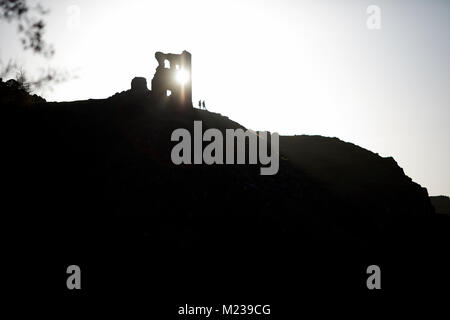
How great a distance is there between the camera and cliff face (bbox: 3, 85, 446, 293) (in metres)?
16.8

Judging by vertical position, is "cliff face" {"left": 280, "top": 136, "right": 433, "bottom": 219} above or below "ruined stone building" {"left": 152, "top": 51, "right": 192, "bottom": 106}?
below

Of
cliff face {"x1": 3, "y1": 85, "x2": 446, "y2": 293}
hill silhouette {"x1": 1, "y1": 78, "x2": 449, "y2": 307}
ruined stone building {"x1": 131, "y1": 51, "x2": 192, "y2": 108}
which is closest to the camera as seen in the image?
hill silhouette {"x1": 1, "y1": 78, "x2": 449, "y2": 307}

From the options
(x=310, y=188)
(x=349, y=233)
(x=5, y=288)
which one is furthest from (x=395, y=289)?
(x=5, y=288)

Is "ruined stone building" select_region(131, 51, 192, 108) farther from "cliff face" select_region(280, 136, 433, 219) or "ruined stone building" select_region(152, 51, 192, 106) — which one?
"cliff face" select_region(280, 136, 433, 219)

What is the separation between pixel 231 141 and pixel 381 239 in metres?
12.3

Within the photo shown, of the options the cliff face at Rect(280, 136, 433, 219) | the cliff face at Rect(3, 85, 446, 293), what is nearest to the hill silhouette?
the cliff face at Rect(3, 85, 446, 293)

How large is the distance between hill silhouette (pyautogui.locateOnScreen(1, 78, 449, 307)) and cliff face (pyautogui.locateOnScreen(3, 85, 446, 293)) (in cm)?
7

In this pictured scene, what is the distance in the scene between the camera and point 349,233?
23.1 metres

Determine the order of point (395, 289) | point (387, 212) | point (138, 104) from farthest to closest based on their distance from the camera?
point (387, 212), point (138, 104), point (395, 289)

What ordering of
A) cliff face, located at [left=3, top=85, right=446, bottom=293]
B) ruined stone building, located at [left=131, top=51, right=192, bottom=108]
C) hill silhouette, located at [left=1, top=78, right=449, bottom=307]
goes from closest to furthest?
1. hill silhouette, located at [left=1, top=78, right=449, bottom=307]
2. cliff face, located at [left=3, top=85, right=446, bottom=293]
3. ruined stone building, located at [left=131, top=51, right=192, bottom=108]

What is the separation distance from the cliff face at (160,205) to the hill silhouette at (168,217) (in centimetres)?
7

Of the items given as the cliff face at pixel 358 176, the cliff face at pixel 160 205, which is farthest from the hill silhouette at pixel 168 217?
the cliff face at pixel 358 176

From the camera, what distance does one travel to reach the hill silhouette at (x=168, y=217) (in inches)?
634
